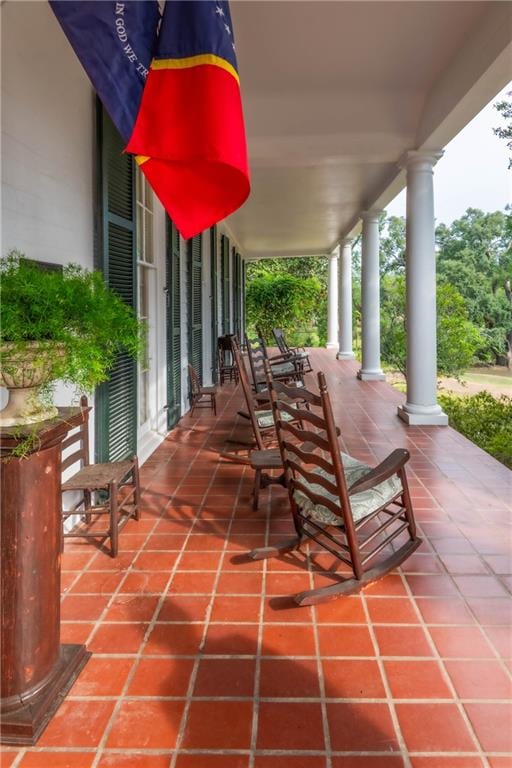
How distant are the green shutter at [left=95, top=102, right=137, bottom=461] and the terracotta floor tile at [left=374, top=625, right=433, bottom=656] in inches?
78.6

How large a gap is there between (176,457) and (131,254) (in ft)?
5.67

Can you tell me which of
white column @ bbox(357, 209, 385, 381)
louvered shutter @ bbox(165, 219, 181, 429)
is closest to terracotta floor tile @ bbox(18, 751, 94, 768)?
louvered shutter @ bbox(165, 219, 181, 429)

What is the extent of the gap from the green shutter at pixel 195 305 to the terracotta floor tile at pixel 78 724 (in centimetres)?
537

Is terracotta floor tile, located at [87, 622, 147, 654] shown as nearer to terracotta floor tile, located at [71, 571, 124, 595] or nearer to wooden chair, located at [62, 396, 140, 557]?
terracotta floor tile, located at [71, 571, 124, 595]

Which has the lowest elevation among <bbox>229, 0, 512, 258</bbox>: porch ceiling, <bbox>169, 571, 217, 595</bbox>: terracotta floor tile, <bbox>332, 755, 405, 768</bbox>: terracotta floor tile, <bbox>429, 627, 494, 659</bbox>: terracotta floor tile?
<bbox>332, 755, 405, 768</bbox>: terracotta floor tile

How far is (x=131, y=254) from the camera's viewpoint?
377cm

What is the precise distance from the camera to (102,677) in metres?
1.76

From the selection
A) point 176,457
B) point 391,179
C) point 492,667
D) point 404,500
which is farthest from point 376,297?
point 492,667

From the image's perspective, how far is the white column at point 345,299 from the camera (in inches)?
485

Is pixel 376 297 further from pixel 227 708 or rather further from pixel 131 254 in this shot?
pixel 227 708

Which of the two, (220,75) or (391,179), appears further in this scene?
(391,179)

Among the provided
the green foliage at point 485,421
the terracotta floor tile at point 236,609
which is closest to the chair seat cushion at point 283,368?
the green foliage at point 485,421

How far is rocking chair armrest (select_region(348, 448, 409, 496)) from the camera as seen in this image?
2.15 meters

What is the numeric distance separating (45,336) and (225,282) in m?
9.61
